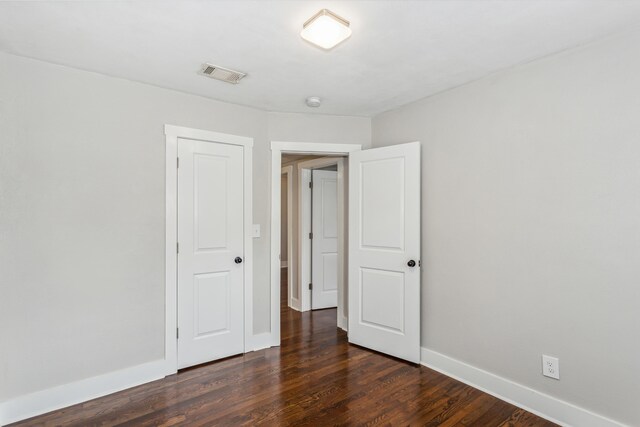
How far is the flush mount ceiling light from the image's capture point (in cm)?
182

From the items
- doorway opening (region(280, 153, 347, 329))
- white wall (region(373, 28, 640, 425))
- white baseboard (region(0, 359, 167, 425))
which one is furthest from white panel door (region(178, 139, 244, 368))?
white wall (region(373, 28, 640, 425))

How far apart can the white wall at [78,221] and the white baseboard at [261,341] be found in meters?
0.89

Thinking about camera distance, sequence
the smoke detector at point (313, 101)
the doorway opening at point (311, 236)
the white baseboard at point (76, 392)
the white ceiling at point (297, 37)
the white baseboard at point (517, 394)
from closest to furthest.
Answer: the white ceiling at point (297, 37) → the white baseboard at point (517, 394) → the white baseboard at point (76, 392) → the smoke detector at point (313, 101) → the doorway opening at point (311, 236)

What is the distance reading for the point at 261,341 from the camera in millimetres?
3492

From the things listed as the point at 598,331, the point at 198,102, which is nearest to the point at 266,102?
the point at 198,102

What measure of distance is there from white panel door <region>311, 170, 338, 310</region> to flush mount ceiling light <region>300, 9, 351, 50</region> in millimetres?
3028

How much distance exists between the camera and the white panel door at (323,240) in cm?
492

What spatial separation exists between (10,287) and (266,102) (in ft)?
7.97

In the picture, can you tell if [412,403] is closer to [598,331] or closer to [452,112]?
[598,331]

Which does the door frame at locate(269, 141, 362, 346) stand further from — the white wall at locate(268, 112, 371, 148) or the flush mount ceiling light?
the flush mount ceiling light

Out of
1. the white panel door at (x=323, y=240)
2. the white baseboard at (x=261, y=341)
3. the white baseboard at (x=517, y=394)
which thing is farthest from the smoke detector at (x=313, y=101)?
the white baseboard at (x=517, y=394)

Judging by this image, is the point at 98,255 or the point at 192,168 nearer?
the point at 98,255

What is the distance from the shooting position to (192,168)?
10.1 feet

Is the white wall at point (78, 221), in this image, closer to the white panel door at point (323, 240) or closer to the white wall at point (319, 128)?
the white wall at point (319, 128)
